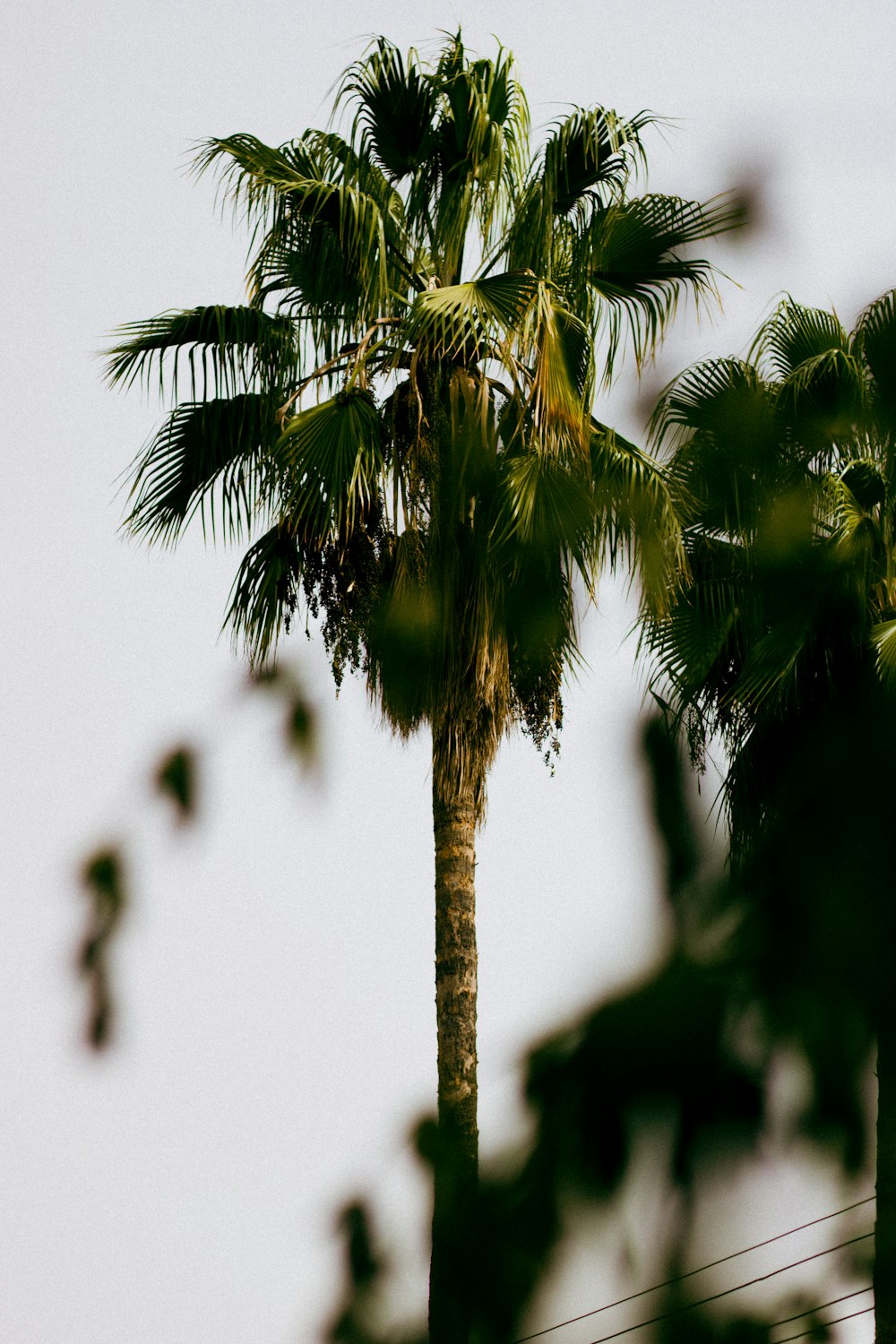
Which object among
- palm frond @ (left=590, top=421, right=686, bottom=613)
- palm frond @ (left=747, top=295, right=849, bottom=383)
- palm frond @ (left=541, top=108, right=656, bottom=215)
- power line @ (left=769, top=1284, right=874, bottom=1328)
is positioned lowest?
power line @ (left=769, top=1284, right=874, bottom=1328)

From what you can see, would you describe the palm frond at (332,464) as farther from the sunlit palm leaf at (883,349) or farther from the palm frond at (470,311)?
the sunlit palm leaf at (883,349)

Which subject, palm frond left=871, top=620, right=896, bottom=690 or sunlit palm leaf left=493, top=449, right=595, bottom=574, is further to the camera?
sunlit palm leaf left=493, top=449, right=595, bottom=574

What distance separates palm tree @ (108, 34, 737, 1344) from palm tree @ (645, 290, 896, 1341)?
3.89m

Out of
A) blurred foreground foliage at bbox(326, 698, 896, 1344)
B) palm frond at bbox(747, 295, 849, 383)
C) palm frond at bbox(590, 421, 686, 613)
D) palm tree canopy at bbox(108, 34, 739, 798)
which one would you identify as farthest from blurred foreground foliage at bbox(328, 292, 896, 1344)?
palm tree canopy at bbox(108, 34, 739, 798)

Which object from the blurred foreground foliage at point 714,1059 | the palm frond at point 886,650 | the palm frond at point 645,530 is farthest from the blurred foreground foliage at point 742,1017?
the palm frond at point 645,530

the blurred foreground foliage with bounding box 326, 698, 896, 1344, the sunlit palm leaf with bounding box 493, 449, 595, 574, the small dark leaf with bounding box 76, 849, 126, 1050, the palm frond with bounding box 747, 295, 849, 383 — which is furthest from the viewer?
the palm frond with bounding box 747, 295, 849, 383

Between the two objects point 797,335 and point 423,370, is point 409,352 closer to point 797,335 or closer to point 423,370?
point 423,370

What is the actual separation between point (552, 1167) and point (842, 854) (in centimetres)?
25

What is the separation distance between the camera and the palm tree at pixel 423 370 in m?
6.19

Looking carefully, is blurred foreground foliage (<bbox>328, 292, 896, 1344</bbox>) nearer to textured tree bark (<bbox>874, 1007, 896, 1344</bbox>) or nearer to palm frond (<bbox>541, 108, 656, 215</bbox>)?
textured tree bark (<bbox>874, 1007, 896, 1344</bbox>)

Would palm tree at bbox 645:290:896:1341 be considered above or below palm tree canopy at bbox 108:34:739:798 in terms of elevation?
below

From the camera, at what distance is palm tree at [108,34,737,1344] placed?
20.3 feet

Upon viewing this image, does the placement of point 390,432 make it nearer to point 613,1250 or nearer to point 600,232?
point 600,232

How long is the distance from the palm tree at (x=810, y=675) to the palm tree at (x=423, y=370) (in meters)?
3.89
